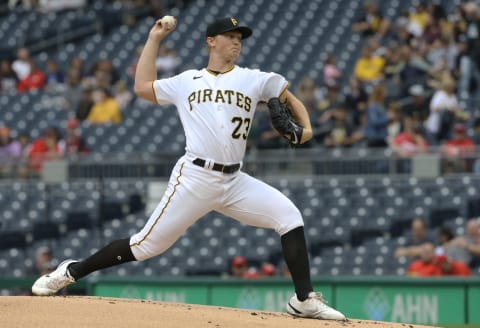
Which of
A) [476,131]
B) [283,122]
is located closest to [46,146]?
[476,131]

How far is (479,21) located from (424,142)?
7.31 feet

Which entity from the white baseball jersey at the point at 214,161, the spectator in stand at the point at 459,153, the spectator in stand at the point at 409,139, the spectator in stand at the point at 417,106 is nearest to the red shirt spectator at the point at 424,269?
the spectator in stand at the point at 459,153

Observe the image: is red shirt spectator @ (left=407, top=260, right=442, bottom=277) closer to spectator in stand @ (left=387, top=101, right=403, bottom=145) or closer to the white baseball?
spectator in stand @ (left=387, top=101, right=403, bottom=145)

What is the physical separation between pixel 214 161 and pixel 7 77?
11.3m

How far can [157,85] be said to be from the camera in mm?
Result: 6715

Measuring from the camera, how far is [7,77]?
17.2m

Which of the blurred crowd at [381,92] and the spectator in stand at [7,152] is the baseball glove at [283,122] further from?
the spectator in stand at [7,152]

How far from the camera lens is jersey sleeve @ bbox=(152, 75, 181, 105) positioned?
6672mm

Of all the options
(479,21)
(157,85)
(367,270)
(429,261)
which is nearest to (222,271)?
(367,270)

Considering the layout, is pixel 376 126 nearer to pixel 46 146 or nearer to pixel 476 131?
pixel 476 131

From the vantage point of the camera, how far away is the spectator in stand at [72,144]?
1445 cm

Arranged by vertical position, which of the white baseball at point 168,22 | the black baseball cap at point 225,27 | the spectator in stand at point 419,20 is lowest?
the black baseball cap at point 225,27

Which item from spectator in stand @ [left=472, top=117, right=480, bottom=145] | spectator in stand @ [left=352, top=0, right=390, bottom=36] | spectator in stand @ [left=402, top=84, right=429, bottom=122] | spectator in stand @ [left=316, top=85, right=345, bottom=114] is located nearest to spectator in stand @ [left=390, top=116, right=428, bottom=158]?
spectator in stand @ [left=402, top=84, right=429, bottom=122]

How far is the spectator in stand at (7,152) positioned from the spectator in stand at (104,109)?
3.44ft
